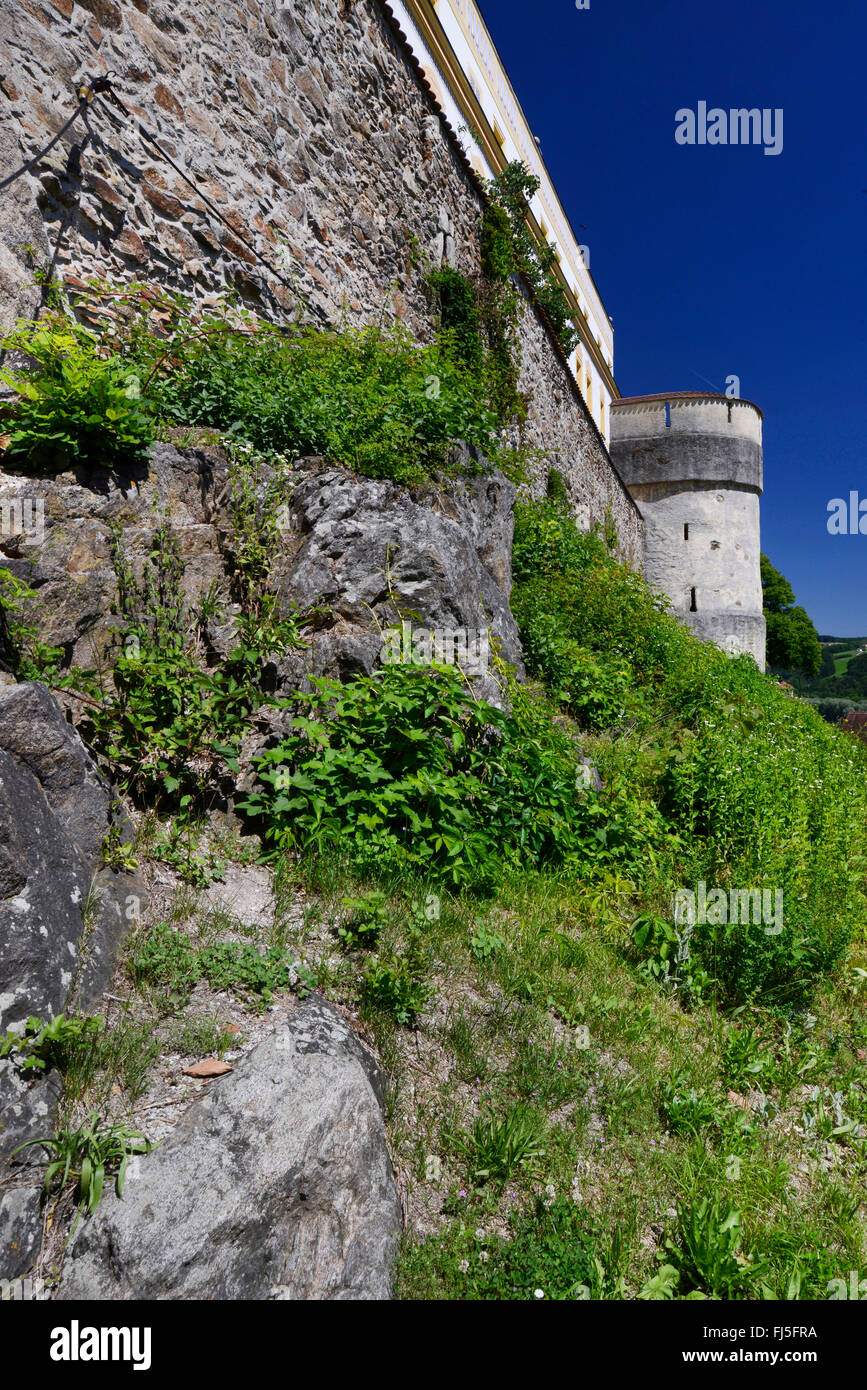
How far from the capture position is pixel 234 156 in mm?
5867

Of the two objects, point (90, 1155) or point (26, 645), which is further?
point (26, 645)

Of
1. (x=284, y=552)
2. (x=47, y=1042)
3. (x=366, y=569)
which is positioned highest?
(x=284, y=552)

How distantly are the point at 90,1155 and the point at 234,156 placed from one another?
7015mm

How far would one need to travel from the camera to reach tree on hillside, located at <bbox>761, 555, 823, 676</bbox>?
38.2 meters

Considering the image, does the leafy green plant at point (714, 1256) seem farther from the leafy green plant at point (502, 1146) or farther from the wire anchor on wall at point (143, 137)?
the wire anchor on wall at point (143, 137)

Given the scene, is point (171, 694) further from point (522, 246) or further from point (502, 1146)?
point (522, 246)

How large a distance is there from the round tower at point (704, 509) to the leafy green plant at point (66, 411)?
22208 mm

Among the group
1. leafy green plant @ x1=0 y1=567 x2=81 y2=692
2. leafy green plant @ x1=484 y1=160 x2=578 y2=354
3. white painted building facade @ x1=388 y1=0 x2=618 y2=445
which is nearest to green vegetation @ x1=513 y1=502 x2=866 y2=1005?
leafy green plant @ x1=0 y1=567 x2=81 y2=692

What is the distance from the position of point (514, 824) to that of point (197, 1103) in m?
2.30

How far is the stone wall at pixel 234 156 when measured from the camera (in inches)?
171

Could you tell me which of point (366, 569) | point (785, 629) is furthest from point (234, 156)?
point (785, 629)

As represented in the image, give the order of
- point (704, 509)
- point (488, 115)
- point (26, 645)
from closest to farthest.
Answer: point (26, 645) < point (488, 115) < point (704, 509)

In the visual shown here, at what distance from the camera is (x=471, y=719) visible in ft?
13.6

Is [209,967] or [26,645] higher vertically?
[26,645]
